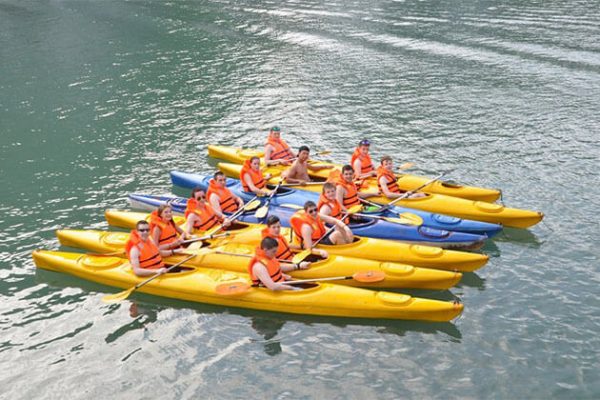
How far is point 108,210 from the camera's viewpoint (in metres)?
15.1

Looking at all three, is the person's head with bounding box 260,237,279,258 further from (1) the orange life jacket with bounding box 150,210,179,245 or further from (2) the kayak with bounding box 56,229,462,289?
(1) the orange life jacket with bounding box 150,210,179,245

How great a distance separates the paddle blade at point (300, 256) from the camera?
39.5 ft

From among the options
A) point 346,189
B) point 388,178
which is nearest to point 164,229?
point 346,189

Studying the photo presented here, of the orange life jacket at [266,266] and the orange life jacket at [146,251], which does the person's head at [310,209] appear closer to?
the orange life jacket at [266,266]

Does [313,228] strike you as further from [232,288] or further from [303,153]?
[303,153]

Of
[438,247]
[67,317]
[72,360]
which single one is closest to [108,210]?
[67,317]

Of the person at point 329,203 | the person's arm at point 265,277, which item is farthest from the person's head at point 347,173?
the person's arm at point 265,277

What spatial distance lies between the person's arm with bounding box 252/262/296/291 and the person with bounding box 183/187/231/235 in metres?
2.20

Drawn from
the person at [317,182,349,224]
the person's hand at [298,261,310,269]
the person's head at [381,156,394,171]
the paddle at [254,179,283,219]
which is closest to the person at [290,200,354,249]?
the person at [317,182,349,224]

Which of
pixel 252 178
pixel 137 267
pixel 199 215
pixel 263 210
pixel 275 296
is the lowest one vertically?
pixel 275 296

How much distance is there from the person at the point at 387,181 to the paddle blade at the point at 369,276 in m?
3.48

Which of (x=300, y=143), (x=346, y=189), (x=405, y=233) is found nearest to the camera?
(x=405, y=233)

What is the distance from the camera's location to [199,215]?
43.7 feet

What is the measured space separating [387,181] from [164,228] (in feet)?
17.1
